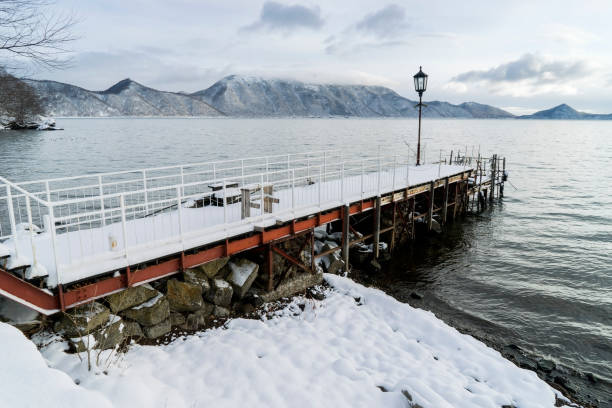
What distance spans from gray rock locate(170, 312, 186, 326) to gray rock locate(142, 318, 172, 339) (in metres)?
0.18

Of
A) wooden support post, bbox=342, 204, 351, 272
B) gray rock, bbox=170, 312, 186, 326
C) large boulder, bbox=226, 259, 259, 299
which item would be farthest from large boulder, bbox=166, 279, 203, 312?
wooden support post, bbox=342, 204, 351, 272

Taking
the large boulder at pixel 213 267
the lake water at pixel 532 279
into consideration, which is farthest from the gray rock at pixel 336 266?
the large boulder at pixel 213 267

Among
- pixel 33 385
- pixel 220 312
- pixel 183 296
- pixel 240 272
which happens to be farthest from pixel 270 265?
pixel 33 385

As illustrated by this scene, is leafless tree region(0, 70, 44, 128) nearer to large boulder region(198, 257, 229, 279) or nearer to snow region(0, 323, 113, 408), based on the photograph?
large boulder region(198, 257, 229, 279)

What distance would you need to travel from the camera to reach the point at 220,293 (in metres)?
10.1

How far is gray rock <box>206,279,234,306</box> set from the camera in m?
10.1

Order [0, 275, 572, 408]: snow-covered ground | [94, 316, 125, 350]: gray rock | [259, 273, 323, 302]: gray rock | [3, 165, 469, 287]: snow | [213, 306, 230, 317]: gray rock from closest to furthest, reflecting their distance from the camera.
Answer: [0, 275, 572, 408]: snow-covered ground
[94, 316, 125, 350]: gray rock
[3, 165, 469, 287]: snow
[213, 306, 230, 317]: gray rock
[259, 273, 323, 302]: gray rock

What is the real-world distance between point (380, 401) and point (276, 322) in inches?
152

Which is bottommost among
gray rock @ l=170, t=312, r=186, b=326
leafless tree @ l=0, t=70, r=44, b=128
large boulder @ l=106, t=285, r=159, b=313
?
gray rock @ l=170, t=312, r=186, b=326

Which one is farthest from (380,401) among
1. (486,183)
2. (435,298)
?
(486,183)

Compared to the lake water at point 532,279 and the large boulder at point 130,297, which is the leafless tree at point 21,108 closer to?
the lake water at point 532,279

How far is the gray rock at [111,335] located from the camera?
7.41m

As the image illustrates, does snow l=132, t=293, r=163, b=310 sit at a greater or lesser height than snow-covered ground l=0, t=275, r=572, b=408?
greater

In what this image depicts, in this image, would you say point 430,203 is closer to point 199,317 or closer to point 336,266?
point 336,266
